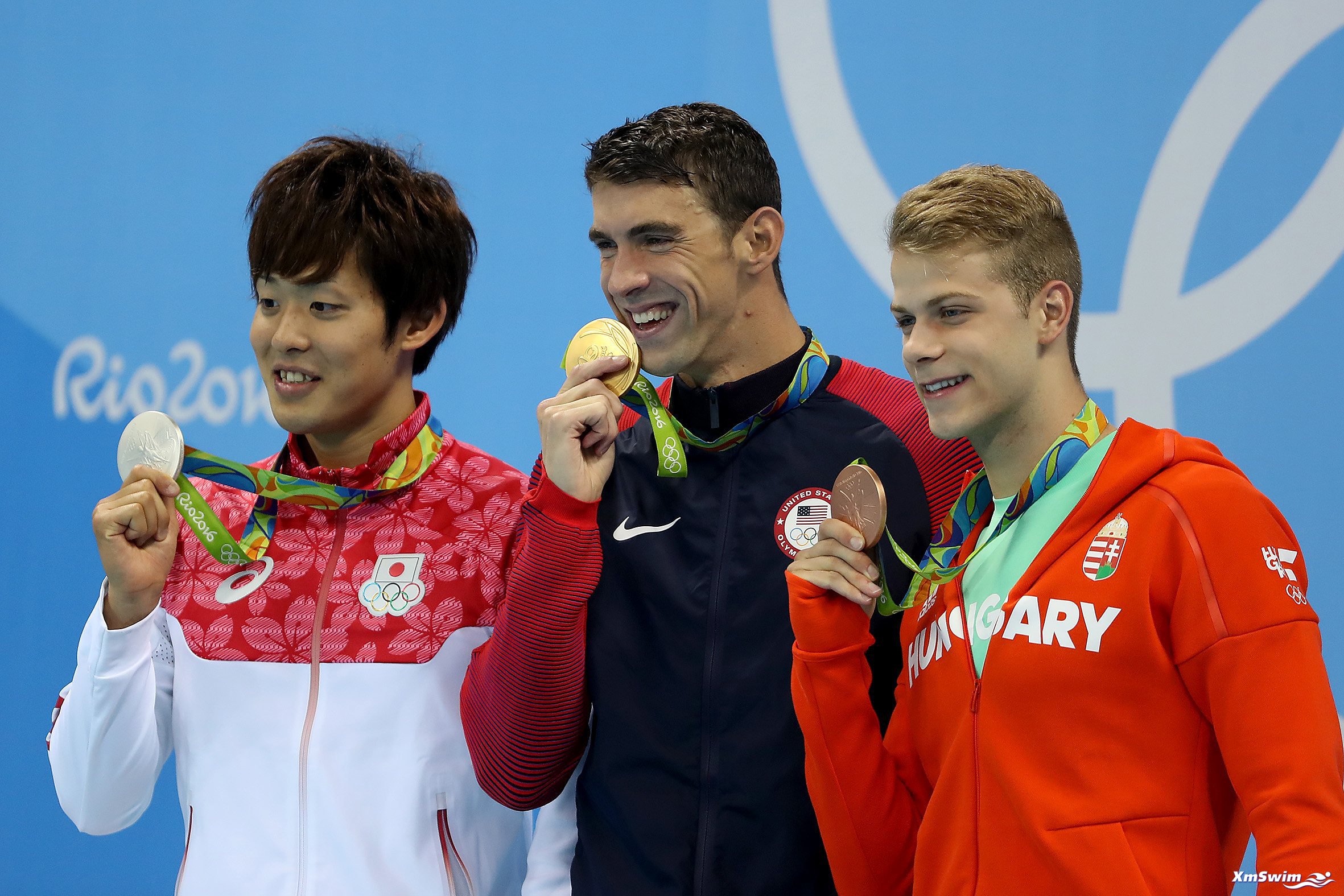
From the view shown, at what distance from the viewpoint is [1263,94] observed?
267 centimetres

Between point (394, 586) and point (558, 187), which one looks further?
point (558, 187)

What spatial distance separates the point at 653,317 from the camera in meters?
1.71

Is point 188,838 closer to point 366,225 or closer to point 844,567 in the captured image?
point 366,225

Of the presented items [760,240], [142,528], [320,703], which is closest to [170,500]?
[142,528]

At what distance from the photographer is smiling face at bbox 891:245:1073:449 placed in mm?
1438

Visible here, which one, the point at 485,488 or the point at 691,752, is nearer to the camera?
the point at 691,752

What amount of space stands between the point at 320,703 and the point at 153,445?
1.49ft

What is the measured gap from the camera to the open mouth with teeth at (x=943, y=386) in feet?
4.77

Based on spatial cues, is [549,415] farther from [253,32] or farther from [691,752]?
[253,32]

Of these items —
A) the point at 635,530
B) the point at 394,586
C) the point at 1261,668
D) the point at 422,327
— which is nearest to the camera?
the point at 1261,668

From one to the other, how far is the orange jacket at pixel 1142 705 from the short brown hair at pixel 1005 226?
22 centimetres

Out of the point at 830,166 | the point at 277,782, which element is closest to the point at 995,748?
the point at 277,782

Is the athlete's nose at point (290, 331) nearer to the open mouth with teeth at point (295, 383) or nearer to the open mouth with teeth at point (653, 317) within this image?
the open mouth with teeth at point (295, 383)

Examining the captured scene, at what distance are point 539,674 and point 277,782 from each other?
44 cm
